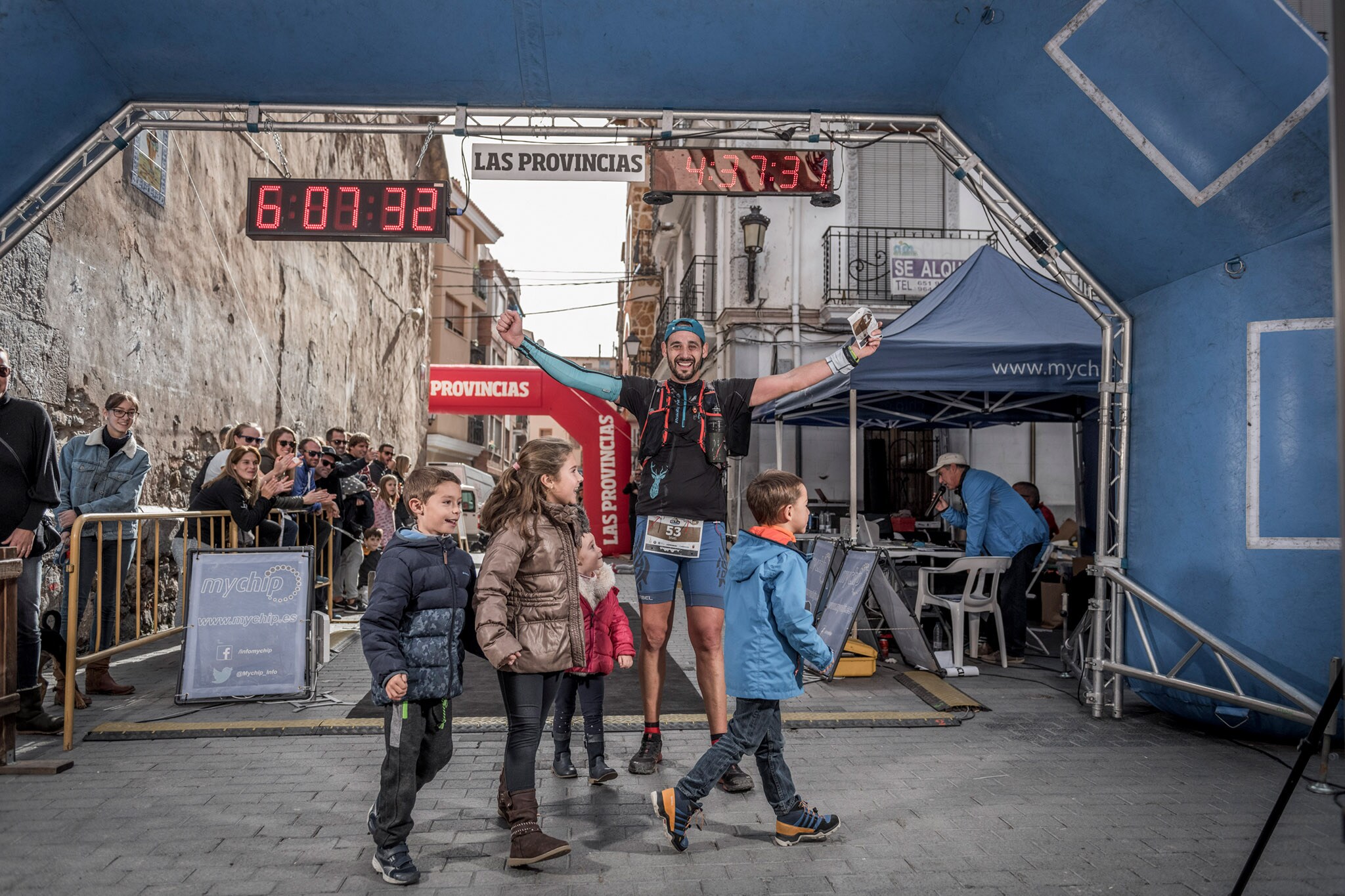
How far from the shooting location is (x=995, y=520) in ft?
26.7

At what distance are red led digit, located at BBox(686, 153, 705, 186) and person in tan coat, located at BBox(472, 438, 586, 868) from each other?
3.58 metres

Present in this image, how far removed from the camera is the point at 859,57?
5566 millimetres

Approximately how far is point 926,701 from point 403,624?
4.04m

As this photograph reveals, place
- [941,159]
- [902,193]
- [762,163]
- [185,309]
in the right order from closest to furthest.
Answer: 1. [941,159]
2. [762,163]
3. [185,309]
4. [902,193]

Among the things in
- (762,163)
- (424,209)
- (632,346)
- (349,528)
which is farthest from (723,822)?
(632,346)

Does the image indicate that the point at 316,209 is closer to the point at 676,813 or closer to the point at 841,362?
the point at 841,362

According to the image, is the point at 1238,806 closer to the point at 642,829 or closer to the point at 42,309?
the point at 642,829

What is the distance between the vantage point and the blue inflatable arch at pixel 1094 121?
486cm

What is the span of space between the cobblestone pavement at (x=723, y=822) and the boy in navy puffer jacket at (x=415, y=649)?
0.75 feet

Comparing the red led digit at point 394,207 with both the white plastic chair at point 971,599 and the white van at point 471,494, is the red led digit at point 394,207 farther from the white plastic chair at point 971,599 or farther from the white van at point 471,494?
the white van at point 471,494

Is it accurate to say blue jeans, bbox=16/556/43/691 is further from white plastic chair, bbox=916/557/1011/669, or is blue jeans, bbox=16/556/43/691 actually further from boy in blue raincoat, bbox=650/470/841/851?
white plastic chair, bbox=916/557/1011/669

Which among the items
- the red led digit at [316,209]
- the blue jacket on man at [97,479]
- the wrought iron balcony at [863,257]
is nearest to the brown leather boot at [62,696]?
the blue jacket on man at [97,479]

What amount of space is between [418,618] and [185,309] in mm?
8838

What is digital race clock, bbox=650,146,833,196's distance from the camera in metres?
6.90
